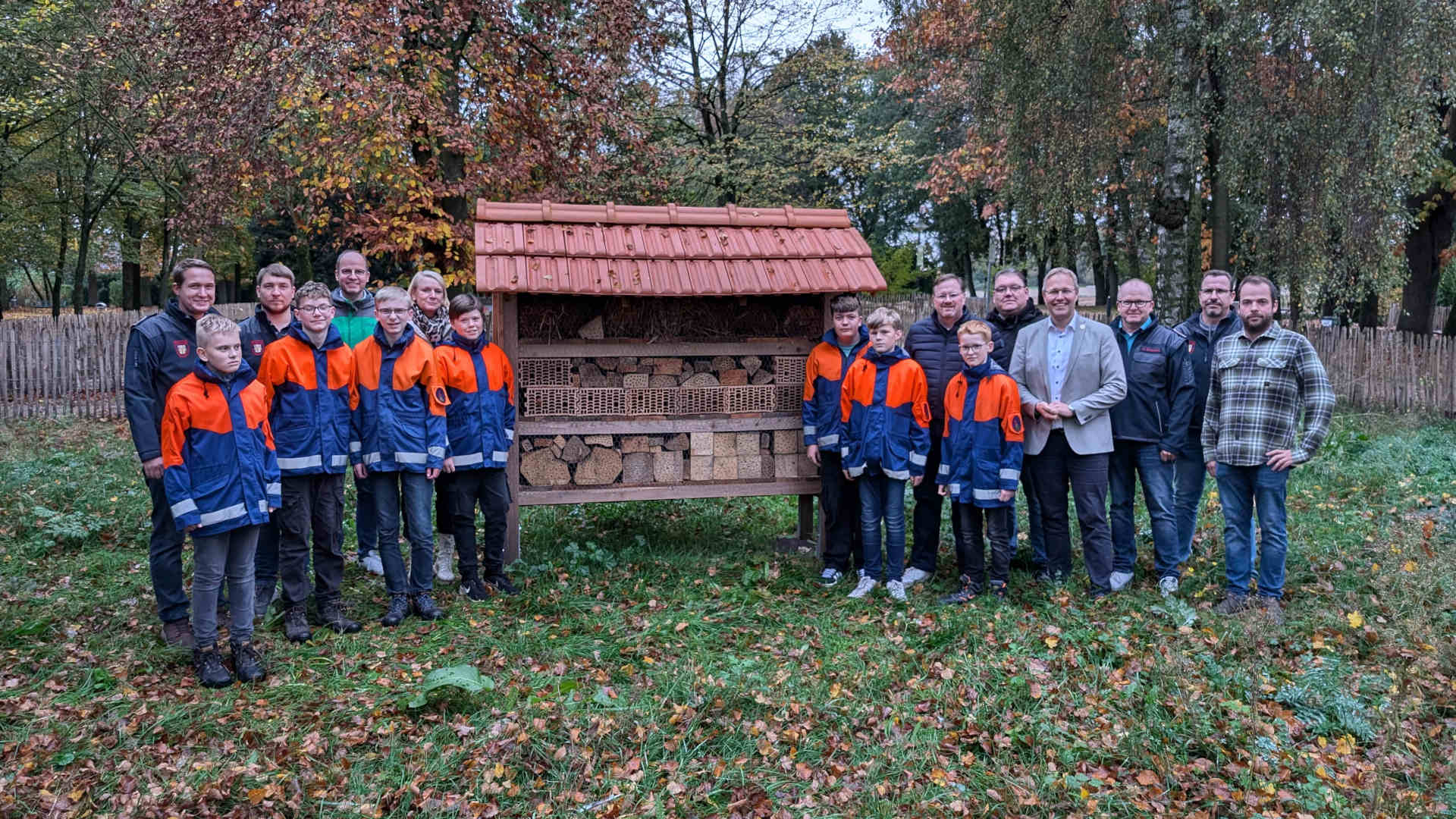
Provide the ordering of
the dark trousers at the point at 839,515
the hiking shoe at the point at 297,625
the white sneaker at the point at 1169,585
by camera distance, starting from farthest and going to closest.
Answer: the dark trousers at the point at 839,515
the white sneaker at the point at 1169,585
the hiking shoe at the point at 297,625

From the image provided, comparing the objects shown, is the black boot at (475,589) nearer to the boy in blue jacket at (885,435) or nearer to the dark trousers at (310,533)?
the dark trousers at (310,533)

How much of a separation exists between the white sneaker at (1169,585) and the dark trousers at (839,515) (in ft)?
6.35

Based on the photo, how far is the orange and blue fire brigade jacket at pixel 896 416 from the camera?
573cm

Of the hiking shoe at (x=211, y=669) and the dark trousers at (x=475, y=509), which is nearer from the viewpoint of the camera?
the hiking shoe at (x=211, y=669)

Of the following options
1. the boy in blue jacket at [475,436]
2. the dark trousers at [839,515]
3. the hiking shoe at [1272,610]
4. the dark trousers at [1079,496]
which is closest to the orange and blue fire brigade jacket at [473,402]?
the boy in blue jacket at [475,436]

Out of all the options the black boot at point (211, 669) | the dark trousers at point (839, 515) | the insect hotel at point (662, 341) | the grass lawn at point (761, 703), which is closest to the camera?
the grass lawn at point (761, 703)

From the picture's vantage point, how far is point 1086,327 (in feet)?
18.5

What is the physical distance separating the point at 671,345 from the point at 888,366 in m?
1.59

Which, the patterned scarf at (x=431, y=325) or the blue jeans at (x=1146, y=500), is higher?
the patterned scarf at (x=431, y=325)

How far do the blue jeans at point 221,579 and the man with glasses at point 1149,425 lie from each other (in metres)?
5.18

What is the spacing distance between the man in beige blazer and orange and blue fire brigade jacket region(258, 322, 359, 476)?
4.23 m

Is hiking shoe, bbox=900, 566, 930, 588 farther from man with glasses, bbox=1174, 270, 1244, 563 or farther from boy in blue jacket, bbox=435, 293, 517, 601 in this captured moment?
boy in blue jacket, bbox=435, 293, 517, 601

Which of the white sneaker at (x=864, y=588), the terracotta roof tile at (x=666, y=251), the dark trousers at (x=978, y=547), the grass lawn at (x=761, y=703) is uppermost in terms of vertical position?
the terracotta roof tile at (x=666, y=251)

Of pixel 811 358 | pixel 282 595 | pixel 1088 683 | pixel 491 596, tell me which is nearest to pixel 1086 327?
pixel 811 358
